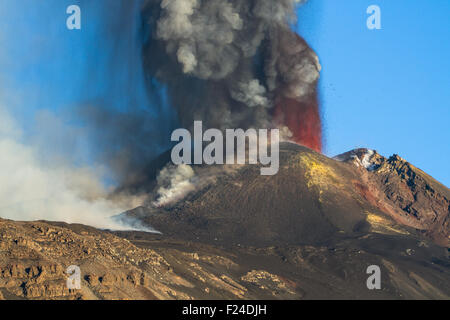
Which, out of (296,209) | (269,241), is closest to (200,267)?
(269,241)

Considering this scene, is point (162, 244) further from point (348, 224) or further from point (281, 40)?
point (281, 40)

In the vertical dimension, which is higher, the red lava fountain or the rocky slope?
the red lava fountain

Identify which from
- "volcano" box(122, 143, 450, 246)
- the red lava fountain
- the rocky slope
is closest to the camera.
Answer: the rocky slope

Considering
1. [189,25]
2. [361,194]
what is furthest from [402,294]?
[189,25]

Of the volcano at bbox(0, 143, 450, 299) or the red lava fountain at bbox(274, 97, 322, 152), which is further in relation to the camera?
the red lava fountain at bbox(274, 97, 322, 152)

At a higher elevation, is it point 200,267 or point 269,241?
point 269,241

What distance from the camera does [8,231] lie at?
278 ft

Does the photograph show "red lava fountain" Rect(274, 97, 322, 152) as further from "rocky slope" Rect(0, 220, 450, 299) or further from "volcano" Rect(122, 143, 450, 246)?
"rocky slope" Rect(0, 220, 450, 299)

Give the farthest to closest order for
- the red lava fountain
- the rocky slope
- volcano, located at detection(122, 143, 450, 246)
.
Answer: the red lava fountain → volcano, located at detection(122, 143, 450, 246) → the rocky slope

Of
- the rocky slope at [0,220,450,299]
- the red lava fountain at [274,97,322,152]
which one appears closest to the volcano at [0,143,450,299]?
the rocky slope at [0,220,450,299]

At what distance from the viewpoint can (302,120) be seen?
16712 cm

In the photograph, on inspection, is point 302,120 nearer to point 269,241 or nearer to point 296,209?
point 296,209

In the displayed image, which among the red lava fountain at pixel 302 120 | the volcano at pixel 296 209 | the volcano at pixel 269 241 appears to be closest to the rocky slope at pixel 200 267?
the volcano at pixel 269 241

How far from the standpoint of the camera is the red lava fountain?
6417 inches
